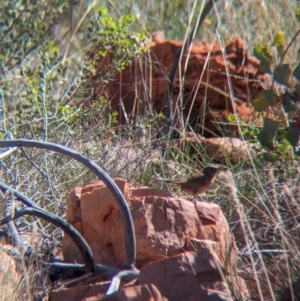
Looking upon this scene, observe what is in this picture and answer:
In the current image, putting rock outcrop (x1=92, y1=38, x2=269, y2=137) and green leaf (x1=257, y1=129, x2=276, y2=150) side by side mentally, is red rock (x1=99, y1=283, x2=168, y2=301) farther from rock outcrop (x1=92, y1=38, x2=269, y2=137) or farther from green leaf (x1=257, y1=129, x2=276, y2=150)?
rock outcrop (x1=92, y1=38, x2=269, y2=137)

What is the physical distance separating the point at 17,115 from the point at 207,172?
1509 millimetres

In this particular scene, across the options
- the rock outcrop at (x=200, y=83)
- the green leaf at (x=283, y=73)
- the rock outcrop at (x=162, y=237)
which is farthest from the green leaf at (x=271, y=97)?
the rock outcrop at (x=200, y=83)

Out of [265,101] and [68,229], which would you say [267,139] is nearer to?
[265,101]

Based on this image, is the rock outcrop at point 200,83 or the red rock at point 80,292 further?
the rock outcrop at point 200,83

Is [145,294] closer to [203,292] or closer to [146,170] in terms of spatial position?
[203,292]

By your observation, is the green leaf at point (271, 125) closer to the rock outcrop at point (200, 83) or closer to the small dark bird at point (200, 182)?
the small dark bird at point (200, 182)

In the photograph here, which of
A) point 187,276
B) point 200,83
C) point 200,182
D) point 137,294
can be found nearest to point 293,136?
point 200,182

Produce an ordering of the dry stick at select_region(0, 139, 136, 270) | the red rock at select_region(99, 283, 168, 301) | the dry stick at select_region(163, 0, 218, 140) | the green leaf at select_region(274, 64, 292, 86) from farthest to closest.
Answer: the dry stick at select_region(163, 0, 218, 140), the green leaf at select_region(274, 64, 292, 86), the dry stick at select_region(0, 139, 136, 270), the red rock at select_region(99, 283, 168, 301)

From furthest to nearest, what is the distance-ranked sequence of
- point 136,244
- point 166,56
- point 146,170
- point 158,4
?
point 158,4 < point 166,56 < point 146,170 < point 136,244

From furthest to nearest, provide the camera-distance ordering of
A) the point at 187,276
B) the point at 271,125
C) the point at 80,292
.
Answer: the point at 271,125, the point at 80,292, the point at 187,276

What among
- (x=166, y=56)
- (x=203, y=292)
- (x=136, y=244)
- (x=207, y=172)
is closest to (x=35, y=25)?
(x=166, y=56)

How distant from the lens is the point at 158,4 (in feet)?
32.7

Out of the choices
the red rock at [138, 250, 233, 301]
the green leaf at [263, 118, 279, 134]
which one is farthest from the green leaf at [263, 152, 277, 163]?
the red rock at [138, 250, 233, 301]

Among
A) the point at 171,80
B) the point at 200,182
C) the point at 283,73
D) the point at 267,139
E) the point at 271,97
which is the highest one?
the point at 283,73
